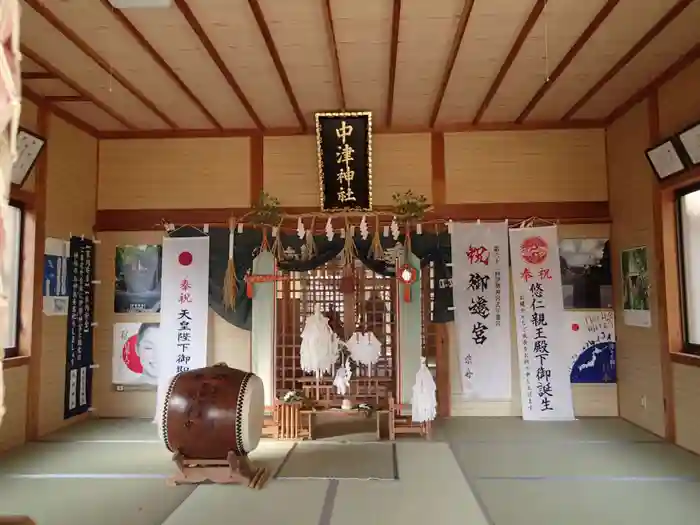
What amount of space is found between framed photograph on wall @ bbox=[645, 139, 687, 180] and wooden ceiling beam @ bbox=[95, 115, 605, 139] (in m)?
1.20

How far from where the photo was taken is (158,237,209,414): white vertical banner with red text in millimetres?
5395

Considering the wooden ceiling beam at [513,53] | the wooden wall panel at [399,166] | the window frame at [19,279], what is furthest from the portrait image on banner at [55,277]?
the wooden ceiling beam at [513,53]

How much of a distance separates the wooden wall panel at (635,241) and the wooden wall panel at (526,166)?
0.18m

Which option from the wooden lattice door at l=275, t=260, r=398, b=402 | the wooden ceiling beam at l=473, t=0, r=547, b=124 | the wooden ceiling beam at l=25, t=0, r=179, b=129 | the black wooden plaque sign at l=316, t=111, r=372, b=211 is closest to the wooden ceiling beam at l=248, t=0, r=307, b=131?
the black wooden plaque sign at l=316, t=111, r=372, b=211

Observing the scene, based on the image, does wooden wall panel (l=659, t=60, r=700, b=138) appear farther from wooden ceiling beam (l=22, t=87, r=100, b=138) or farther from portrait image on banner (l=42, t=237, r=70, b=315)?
portrait image on banner (l=42, t=237, r=70, b=315)

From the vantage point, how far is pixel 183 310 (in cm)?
542

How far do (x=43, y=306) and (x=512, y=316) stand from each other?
170 inches

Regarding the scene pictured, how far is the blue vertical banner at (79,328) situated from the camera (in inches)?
208

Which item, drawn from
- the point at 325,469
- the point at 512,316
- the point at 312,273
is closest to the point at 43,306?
the point at 312,273

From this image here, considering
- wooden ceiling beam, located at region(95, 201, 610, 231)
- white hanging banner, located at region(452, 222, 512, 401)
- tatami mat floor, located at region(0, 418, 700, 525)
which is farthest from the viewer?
wooden ceiling beam, located at region(95, 201, 610, 231)

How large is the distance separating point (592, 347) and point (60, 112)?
542cm

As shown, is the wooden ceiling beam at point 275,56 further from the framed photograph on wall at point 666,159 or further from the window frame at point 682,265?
the window frame at point 682,265

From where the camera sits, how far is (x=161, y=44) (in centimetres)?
391

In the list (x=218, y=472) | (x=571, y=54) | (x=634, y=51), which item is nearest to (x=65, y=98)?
(x=218, y=472)
